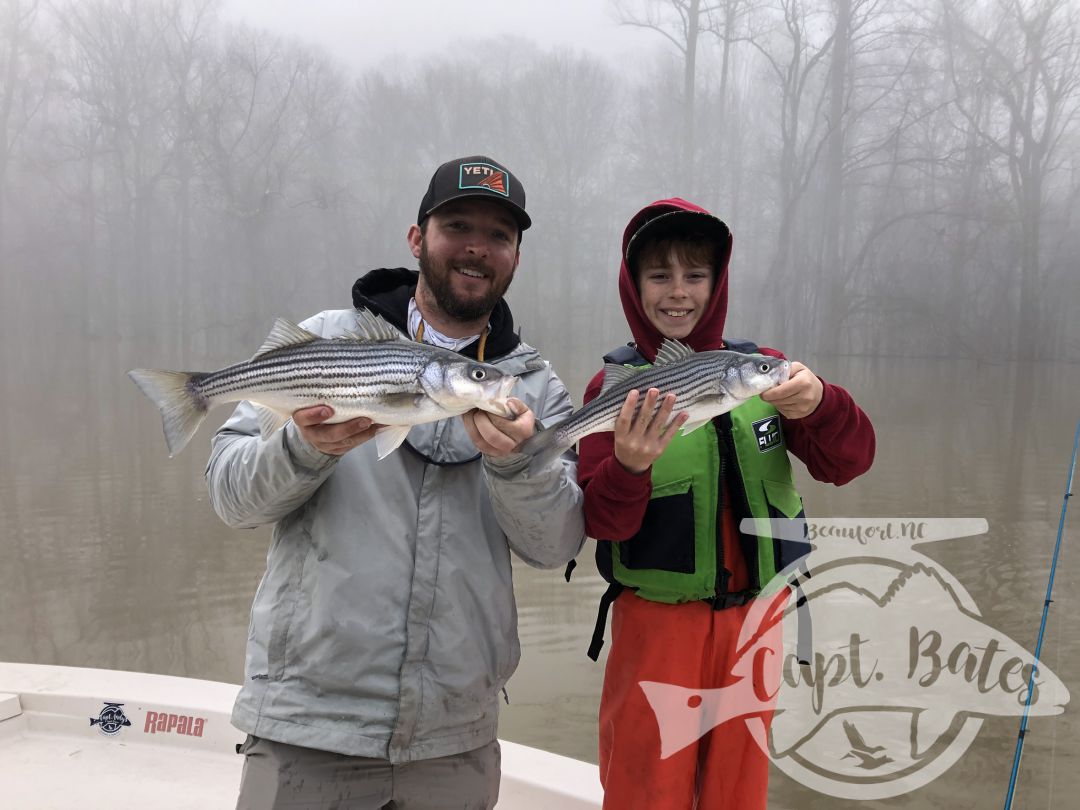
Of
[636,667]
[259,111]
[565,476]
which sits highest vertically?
[259,111]

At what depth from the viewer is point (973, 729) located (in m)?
3.73

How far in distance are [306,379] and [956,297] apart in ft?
77.5

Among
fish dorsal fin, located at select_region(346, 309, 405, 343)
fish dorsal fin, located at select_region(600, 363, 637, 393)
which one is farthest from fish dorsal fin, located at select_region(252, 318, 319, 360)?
fish dorsal fin, located at select_region(600, 363, 637, 393)

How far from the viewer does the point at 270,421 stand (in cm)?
171

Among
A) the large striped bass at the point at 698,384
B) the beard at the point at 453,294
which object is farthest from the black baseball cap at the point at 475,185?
the large striped bass at the point at 698,384

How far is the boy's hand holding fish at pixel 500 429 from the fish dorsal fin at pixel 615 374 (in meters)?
0.33

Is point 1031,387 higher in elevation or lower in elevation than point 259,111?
lower

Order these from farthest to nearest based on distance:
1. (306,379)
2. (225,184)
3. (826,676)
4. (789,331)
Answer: (225,184) < (789,331) < (826,676) < (306,379)

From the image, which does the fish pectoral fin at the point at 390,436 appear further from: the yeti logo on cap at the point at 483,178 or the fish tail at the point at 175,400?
the yeti logo on cap at the point at 483,178

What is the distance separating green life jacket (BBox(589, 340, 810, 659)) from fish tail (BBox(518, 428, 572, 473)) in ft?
1.37

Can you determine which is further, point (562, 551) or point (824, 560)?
point (824, 560)

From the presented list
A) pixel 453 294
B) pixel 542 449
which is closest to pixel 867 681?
pixel 542 449

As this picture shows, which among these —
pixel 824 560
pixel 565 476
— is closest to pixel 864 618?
pixel 824 560

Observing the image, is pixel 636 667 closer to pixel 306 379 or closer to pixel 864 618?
pixel 306 379
